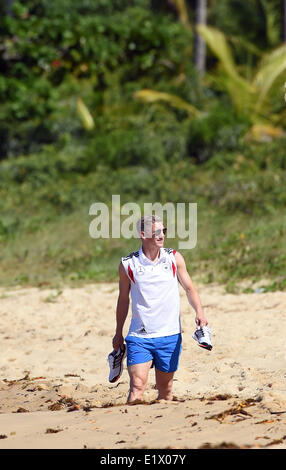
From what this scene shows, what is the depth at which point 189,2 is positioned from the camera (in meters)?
27.0

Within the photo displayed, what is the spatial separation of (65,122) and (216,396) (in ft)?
43.0

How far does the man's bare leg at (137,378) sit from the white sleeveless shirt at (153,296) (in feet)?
0.70

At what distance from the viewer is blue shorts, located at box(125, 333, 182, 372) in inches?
206

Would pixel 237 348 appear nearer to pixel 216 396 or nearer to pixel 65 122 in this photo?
pixel 216 396

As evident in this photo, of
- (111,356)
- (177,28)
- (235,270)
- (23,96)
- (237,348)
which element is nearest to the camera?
(111,356)

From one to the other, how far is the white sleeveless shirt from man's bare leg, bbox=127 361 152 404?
0.21 metres

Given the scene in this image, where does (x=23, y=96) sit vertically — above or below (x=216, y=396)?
above

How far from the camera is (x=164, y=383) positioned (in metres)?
5.48

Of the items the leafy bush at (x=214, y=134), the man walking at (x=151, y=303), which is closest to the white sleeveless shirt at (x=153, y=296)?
the man walking at (x=151, y=303)

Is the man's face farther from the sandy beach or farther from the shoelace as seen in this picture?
the sandy beach

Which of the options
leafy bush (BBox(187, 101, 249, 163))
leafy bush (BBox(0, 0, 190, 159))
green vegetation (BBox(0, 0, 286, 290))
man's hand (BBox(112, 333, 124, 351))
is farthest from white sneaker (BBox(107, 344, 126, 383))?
leafy bush (BBox(0, 0, 190, 159))

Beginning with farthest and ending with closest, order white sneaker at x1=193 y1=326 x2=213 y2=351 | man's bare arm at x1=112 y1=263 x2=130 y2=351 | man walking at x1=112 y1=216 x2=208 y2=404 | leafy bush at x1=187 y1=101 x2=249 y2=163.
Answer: leafy bush at x1=187 y1=101 x2=249 y2=163 < man's bare arm at x1=112 y1=263 x2=130 y2=351 < man walking at x1=112 y1=216 x2=208 y2=404 < white sneaker at x1=193 y1=326 x2=213 y2=351

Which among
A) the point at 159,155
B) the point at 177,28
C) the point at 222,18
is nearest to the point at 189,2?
the point at 222,18

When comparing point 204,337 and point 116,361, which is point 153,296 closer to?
point 204,337
